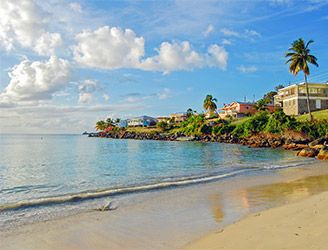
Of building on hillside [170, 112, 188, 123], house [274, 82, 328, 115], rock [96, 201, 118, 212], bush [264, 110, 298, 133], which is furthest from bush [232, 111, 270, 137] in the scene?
rock [96, 201, 118, 212]

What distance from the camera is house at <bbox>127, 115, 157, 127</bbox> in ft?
454

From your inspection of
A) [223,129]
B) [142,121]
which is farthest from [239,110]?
[142,121]

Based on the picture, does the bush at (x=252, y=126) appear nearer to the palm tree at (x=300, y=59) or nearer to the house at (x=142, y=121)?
the palm tree at (x=300, y=59)

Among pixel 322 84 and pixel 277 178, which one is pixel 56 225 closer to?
pixel 277 178

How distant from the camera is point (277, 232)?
7176mm

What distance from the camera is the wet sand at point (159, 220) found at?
7.46 metres

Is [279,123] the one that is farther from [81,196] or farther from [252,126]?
[81,196]

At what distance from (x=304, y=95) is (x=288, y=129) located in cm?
1679

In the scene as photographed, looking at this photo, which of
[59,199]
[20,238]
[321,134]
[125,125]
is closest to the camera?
A: [20,238]

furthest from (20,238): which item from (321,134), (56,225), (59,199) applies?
(321,134)

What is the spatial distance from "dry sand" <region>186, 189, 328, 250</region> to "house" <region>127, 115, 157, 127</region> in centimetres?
12891

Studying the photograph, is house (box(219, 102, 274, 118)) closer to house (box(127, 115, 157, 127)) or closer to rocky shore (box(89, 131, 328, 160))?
rocky shore (box(89, 131, 328, 160))

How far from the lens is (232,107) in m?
94.8

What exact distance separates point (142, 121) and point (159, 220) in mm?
130916
